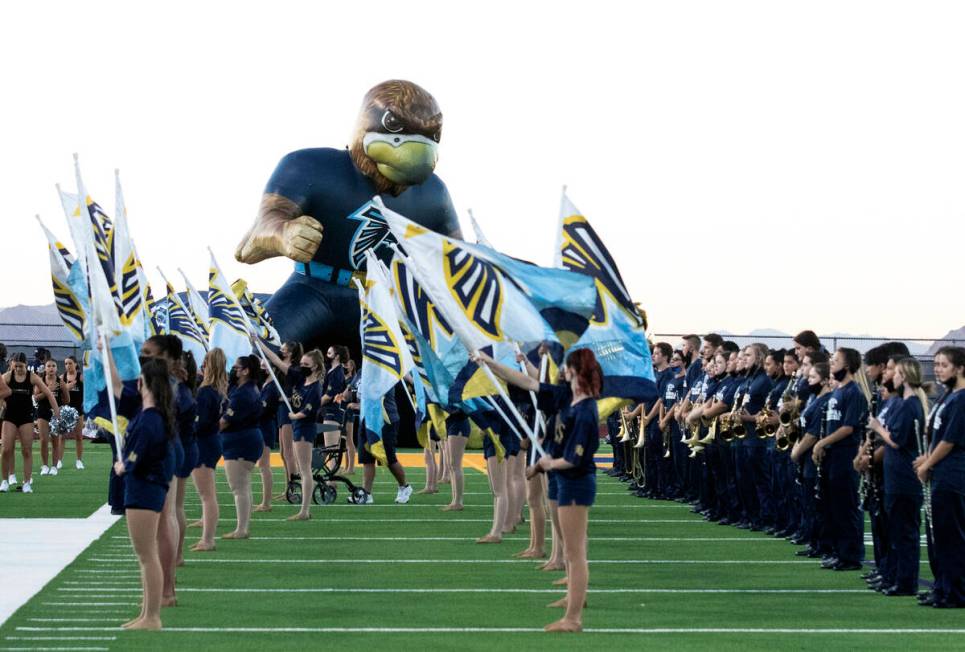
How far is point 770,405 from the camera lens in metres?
14.9

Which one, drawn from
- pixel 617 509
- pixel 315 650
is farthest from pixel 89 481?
pixel 315 650

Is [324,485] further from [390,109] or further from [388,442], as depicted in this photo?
[390,109]

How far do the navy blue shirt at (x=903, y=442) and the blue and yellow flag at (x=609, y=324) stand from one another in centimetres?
169

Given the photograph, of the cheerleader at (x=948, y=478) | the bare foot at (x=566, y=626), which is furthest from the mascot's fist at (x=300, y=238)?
the bare foot at (x=566, y=626)

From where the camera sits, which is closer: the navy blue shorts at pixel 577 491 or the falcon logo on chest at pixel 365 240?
the navy blue shorts at pixel 577 491

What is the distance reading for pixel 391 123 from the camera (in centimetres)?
2636

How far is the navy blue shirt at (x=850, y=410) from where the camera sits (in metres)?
12.2

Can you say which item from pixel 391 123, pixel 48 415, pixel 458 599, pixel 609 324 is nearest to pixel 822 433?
pixel 609 324

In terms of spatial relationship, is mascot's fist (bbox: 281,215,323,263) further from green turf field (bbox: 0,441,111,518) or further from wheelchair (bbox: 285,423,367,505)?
wheelchair (bbox: 285,423,367,505)

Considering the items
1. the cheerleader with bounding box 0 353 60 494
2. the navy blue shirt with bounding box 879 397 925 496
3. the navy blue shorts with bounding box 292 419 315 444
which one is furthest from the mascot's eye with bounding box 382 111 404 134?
the navy blue shirt with bounding box 879 397 925 496

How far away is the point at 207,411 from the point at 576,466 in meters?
4.08

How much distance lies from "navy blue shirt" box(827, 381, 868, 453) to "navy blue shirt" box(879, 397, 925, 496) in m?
1.21

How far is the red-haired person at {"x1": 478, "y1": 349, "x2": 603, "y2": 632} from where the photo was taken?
30.4ft

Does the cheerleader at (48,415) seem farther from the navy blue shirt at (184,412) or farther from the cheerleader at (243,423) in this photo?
the navy blue shirt at (184,412)
